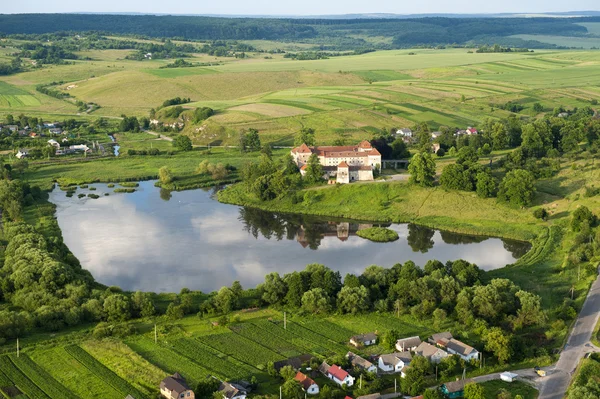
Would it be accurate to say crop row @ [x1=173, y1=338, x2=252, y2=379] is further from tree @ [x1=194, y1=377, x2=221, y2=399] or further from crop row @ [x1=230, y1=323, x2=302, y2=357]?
crop row @ [x1=230, y1=323, x2=302, y2=357]

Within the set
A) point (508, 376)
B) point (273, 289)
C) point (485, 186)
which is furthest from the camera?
point (485, 186)

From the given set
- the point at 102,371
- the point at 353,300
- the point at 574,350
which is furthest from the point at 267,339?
the point at 574,350

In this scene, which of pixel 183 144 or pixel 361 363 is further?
pixel 183 144

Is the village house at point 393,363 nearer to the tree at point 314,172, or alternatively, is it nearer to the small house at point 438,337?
the small house at point 438,337

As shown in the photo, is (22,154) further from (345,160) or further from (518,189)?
(518,189)

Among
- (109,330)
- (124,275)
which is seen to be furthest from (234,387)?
(124,275)

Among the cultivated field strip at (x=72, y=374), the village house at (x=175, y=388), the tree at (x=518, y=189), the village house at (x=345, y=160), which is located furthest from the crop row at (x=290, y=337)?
the village house at (x=345, y=160)
